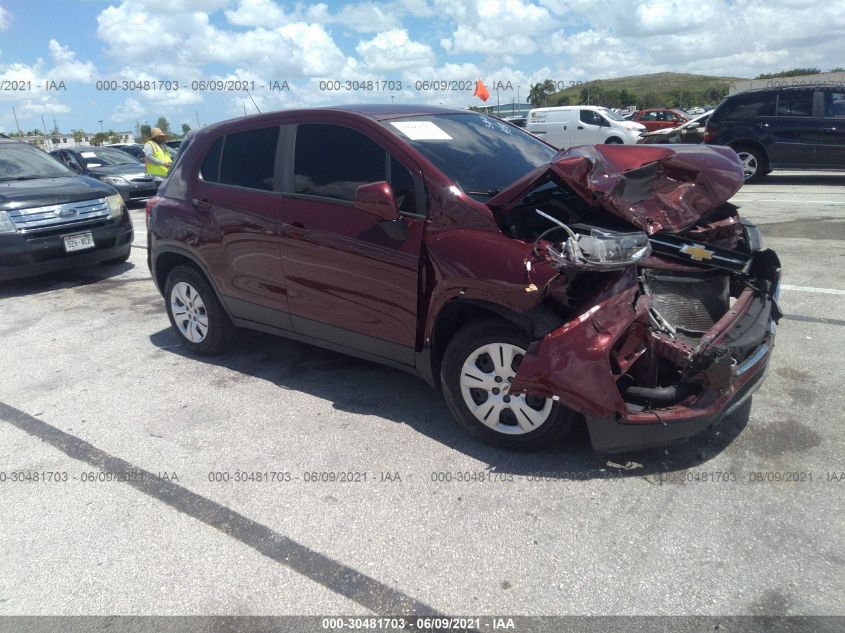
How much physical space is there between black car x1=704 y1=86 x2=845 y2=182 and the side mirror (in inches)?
409

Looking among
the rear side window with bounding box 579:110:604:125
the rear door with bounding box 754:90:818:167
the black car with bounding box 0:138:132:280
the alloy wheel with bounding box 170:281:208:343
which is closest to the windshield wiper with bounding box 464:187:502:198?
the alloy wheel with bounding box 170:281:208:343

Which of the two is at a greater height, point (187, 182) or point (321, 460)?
point (187, 182)

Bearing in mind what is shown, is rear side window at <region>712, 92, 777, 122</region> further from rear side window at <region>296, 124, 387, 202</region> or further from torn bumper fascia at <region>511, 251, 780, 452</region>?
torn bumper fascia at <region>511, 251, 780, 452</region>

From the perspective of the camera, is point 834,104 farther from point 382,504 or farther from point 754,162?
point 382,504

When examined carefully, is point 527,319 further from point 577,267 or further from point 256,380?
point 256,380

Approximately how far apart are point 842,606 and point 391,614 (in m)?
1.69

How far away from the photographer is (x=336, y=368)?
482 centimetres

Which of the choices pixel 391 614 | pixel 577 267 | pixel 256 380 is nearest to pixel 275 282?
pixel 256 380

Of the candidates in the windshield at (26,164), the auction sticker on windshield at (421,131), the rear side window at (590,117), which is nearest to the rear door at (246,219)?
the auction sticker on windshield at (421,131)

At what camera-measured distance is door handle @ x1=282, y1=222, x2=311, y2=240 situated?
13.5 feet

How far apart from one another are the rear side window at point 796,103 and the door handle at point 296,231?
11.6 meters

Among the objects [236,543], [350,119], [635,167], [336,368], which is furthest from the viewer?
[336,368]

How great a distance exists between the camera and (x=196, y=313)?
5.16 metres

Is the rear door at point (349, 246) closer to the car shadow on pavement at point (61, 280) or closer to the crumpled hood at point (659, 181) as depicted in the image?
the crumpled hood at point (659, 181)
